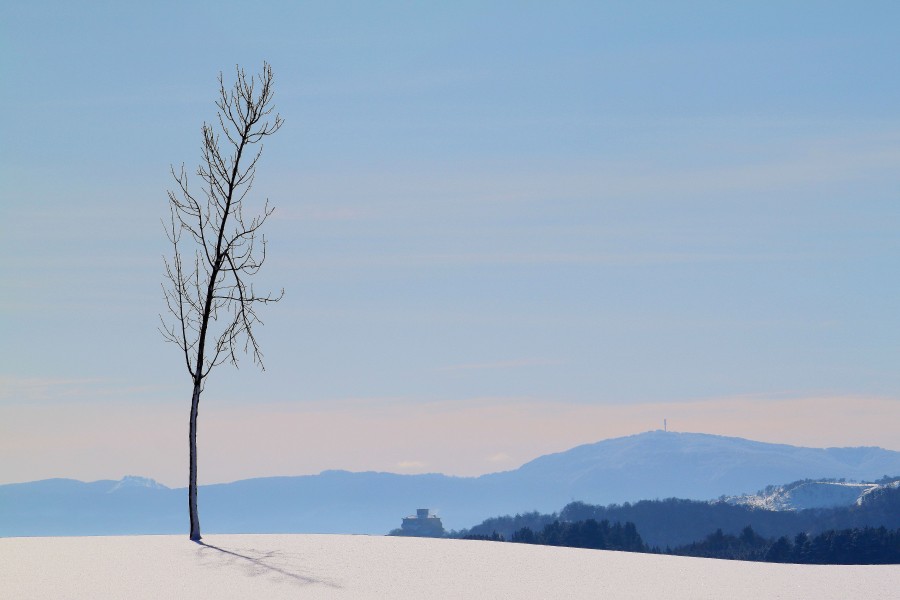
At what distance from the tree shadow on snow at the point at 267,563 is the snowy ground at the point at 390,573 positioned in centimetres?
2

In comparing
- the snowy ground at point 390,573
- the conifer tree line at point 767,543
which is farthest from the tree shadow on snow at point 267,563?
the conifer tree line at point 767,543

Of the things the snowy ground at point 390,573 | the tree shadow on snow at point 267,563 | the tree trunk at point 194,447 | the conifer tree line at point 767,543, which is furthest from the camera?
the conifer tree line at point 767,543

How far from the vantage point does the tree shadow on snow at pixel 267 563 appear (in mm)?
16188

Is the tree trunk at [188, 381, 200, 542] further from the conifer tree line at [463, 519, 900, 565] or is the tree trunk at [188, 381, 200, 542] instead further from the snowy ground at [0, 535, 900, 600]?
the conifer tree line at [463, 519, 900, 565]

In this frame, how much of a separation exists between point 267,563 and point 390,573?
7.72ft

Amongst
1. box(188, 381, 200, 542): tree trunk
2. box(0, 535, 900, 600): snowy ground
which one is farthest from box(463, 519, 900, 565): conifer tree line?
box(0, 535, 900, 600): snowy ground

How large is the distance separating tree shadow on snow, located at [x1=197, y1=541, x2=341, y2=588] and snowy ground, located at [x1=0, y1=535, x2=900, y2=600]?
17 millimetres

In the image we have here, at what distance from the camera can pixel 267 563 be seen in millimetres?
18156

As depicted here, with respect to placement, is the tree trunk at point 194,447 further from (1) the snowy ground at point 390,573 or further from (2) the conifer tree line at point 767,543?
(2) the conifer tree line at point 767,543

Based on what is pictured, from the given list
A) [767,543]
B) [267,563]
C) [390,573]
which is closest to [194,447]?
[267,563]

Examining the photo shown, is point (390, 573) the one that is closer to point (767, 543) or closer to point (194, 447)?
point (194, 447)

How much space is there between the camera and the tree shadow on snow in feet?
53.1

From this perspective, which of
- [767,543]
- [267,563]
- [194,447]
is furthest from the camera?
[767,543]

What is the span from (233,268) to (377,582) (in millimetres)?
8094
